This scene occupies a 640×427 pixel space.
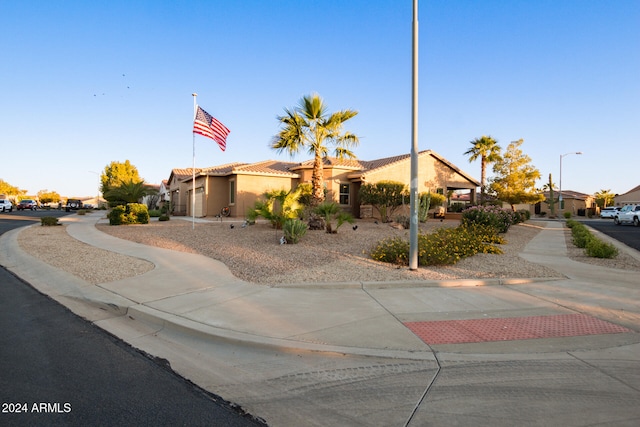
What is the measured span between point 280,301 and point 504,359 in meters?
3.40

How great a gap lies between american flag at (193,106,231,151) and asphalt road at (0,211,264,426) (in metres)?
12.6

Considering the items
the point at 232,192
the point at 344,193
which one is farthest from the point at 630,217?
the point at 232,192

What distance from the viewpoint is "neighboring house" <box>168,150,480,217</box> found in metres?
25.6

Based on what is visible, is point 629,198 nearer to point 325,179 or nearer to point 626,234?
point 626,234

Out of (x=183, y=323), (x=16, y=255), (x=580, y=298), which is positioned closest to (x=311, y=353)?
(x=183, y=323)

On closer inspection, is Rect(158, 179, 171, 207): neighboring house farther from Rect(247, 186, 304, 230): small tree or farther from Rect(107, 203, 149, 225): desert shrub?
Rect(247, 186, 304, 230): small tree

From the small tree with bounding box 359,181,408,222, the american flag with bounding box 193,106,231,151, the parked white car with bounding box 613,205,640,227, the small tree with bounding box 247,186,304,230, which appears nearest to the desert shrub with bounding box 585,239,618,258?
the small tree with bounding box 247,186,304,230

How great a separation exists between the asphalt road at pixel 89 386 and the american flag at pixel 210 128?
1256 centimetres

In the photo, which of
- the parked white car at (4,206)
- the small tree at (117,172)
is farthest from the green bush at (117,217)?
the small tree at (117,172)

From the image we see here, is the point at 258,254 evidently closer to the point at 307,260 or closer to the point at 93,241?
the point at 307,260

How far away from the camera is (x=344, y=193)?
26.8 m

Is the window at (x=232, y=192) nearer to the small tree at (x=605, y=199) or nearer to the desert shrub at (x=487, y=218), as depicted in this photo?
the desert shrub at (x=487, y=218)

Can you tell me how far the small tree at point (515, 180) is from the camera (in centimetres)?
3556

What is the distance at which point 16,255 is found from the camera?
10.8 metres
